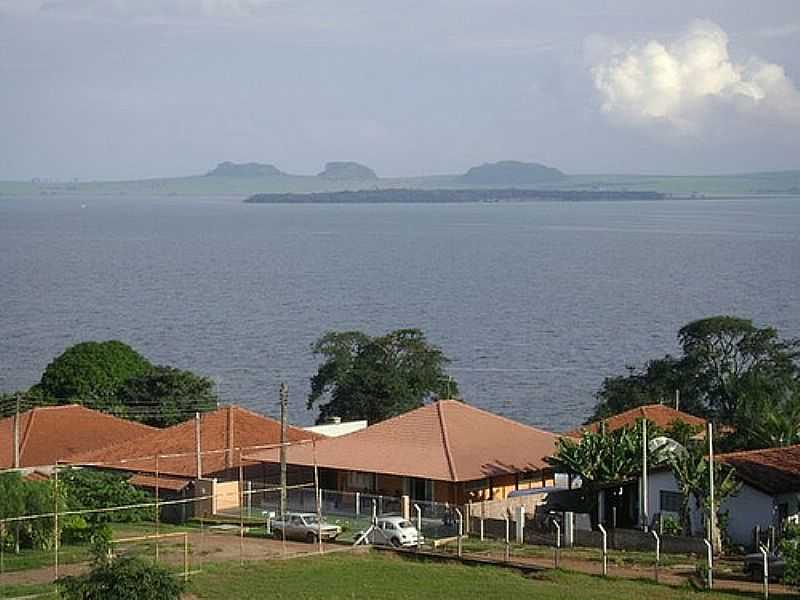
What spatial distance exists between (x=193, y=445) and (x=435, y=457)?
30.3 ft

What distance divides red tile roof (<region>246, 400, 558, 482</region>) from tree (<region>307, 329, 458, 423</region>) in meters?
17.6

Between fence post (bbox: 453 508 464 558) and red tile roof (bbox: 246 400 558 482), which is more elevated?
red tile roof (bbox: 246 400 558 482)

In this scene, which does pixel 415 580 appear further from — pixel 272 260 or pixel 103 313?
pixel 272 260

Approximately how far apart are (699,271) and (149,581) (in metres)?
140

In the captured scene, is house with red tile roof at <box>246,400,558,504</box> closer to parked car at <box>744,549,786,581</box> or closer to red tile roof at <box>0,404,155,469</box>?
red tile roof at <box>0,404,155,469</box>

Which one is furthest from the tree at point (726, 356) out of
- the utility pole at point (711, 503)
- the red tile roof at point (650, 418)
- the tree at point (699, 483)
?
the utility pole at point (711, 503)

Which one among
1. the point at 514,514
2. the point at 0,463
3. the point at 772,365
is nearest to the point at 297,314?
the point at 772,365

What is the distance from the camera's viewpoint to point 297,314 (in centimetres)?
12125

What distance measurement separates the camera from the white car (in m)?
37.2

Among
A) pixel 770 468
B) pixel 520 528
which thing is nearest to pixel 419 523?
pixel 520 528

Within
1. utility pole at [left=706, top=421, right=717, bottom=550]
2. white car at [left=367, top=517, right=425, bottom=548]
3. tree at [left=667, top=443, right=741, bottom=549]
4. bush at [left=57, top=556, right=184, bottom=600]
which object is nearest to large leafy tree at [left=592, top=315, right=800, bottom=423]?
tree at [left=667, top=443, right=741, bottom=549]

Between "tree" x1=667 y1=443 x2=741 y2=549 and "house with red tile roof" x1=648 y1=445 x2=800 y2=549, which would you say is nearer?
"tree" x1=667 y1=443 x2=741 y2=549

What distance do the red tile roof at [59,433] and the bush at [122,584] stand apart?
2576cm

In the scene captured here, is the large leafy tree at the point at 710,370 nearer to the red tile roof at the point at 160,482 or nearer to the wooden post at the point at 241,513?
the wooden post at the point at 241,513
